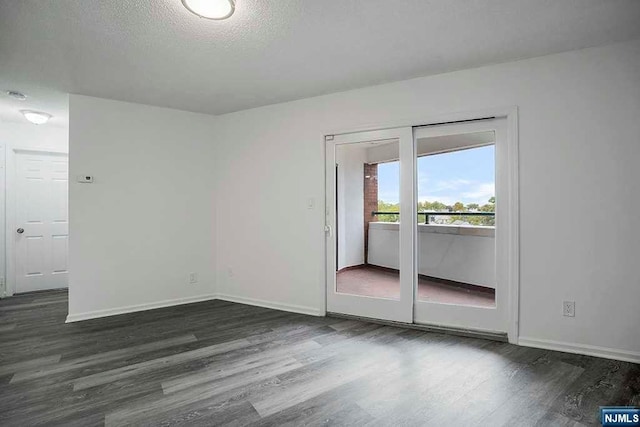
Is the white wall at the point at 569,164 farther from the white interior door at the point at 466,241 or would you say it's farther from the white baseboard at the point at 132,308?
the white baseboard at the point at 132,308

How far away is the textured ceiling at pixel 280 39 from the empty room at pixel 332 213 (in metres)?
0.02

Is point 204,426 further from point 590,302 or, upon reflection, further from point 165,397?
point 590,302

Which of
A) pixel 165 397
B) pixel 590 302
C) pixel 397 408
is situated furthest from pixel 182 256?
pixel 590 302

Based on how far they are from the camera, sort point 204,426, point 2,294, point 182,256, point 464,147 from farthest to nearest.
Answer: point 2,294 < point 182,256 < point 464,147 < point 204,426

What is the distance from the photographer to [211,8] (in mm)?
2115

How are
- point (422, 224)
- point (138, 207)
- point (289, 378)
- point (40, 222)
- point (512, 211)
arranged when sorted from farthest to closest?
1. point (40, 222)
2. point (138, 207)
3. point (422, 224)
4. point (512, 211)
5. point (289, 378)

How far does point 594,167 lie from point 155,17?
3.55m

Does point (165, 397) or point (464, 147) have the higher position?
point (464, 147)

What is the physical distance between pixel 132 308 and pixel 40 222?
8.54 feet

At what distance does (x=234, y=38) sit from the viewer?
8.37ft

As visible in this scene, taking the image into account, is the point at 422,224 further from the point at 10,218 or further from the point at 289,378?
the point at 10,218

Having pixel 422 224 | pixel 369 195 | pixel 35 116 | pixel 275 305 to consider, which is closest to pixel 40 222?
pixel 35 116
